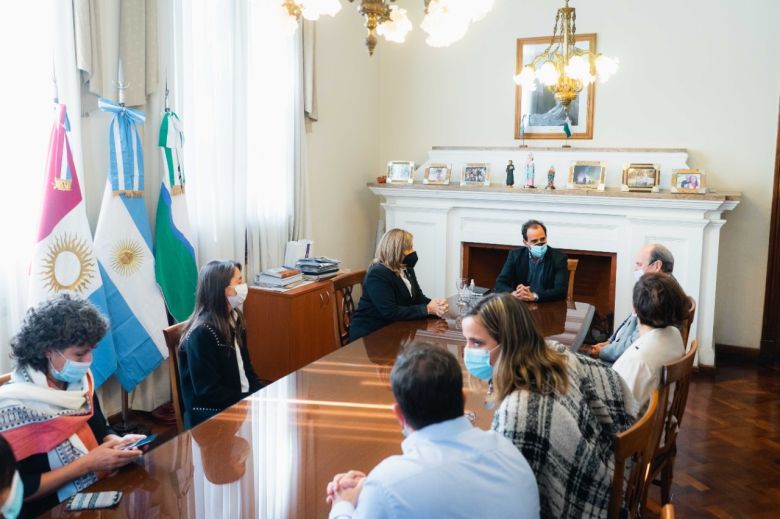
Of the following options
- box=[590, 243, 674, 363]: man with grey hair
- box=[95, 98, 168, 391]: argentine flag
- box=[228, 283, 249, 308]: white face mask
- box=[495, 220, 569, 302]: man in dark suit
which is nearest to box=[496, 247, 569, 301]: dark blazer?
box=[495, 220, 569, 302]: man in dark suit

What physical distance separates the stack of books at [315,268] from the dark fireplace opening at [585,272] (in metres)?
1.38

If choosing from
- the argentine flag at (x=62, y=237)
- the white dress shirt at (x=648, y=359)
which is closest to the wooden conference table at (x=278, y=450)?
the white dress shirt at (x=648, y=359)

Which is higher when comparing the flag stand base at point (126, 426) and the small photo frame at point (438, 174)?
the small photo frame at point (438, 174)

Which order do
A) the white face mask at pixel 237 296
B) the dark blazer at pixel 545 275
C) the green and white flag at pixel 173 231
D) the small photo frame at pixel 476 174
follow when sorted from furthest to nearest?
the small photo frame at pixel 476 174, the dark blazer at pixel 545 275, the green and white flag at pixel 173 231, the white face mask at pixel 237 296

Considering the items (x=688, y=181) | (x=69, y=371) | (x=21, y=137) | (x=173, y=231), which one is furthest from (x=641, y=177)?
(x=69, y=371)

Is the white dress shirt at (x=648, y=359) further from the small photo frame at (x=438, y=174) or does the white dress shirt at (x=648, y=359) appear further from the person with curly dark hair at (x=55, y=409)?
the small photo frame at (x=438, y=174)

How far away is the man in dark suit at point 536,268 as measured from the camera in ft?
13.6

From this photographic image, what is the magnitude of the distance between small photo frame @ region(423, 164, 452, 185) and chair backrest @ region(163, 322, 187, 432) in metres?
3.50

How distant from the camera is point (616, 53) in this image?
5508mm

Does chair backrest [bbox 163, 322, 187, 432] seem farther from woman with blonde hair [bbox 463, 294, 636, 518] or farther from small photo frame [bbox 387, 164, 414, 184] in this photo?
small photo frame [bbox 387, 164, 414, 184]

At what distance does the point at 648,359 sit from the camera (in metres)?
2.39

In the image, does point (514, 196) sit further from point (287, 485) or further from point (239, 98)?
point (287, 485)

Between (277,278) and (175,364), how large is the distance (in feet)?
6.25

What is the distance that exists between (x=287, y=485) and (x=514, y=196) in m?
4.01
